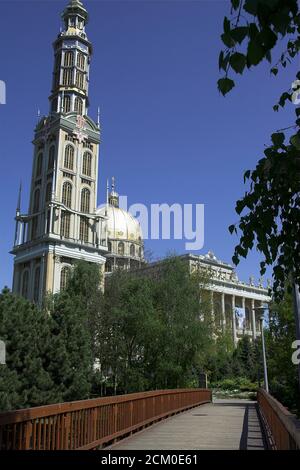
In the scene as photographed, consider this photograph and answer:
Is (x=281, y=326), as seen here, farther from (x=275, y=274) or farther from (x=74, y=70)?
(x=74, y=70)

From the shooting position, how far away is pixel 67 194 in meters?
85.2

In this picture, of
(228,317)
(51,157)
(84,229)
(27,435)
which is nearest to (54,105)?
(51,157)

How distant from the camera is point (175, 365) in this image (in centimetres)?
3441

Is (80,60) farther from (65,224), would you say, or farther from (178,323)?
(178,323)

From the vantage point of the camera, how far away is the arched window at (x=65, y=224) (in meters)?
82.5

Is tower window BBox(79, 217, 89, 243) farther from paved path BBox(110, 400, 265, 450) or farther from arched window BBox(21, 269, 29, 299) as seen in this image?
paved path BBox(110, 400, 265, 450)

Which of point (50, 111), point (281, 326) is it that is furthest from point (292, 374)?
point (50, 111)

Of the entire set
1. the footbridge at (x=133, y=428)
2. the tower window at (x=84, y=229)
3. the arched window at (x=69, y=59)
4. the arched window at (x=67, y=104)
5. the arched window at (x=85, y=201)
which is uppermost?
the arched window at (x=69, y=59)

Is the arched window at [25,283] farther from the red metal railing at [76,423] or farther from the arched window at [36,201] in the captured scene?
the red metal railing at [76,423]

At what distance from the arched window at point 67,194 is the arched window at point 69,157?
3.09 m

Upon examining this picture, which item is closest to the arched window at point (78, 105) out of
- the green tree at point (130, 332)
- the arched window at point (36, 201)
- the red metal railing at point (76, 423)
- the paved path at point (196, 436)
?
the arched window at point (36, 201)

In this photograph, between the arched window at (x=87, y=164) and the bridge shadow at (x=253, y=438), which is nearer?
the bridge shadow at (x=253, y=438)

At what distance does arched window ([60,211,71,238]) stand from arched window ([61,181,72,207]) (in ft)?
6.22
